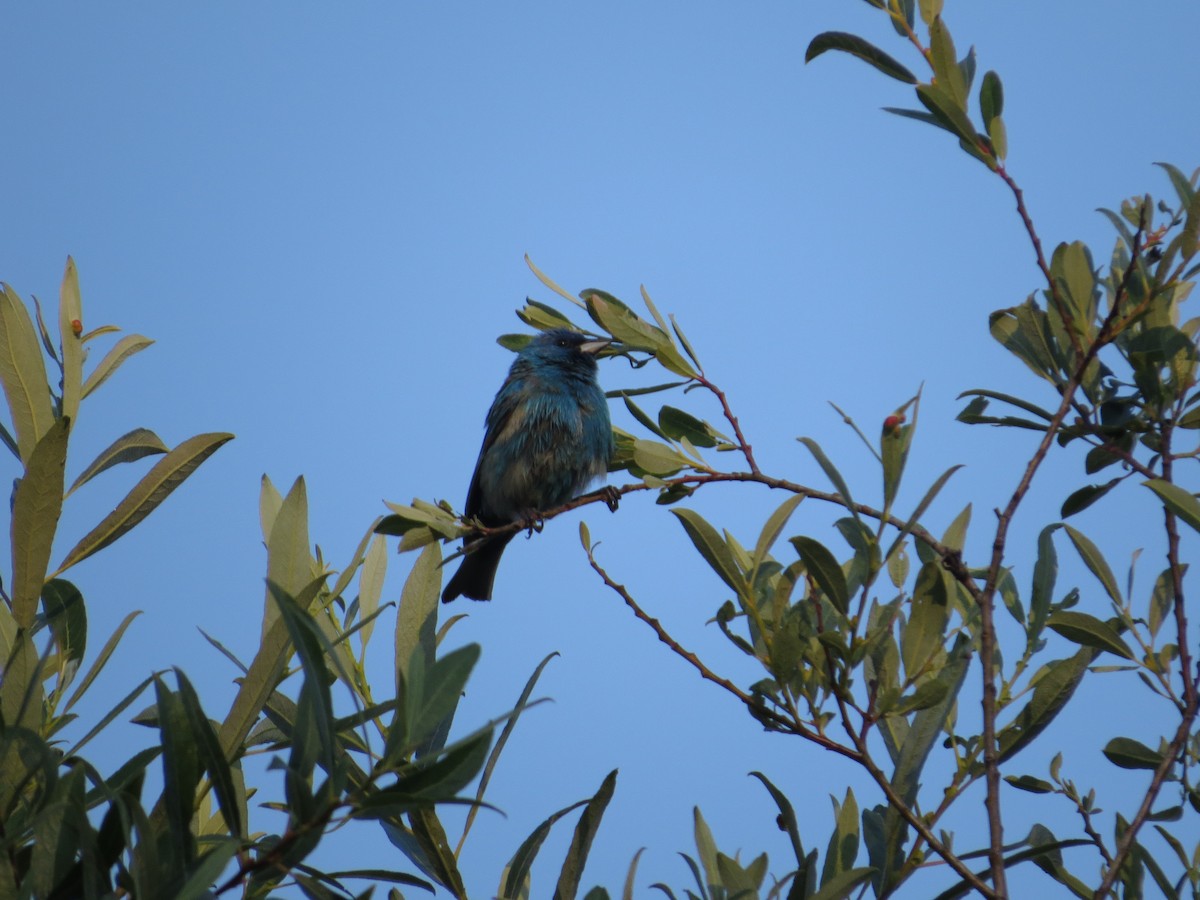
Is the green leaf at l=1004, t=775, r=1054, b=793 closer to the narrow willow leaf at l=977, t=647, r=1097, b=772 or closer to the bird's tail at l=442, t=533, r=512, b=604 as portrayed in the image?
the narrow willow leaf at l=977, t=647, r=1097, b=772

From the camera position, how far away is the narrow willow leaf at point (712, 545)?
95.9 inches

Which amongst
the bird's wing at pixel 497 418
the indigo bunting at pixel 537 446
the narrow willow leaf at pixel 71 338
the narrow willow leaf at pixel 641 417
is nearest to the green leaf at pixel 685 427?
the narrow willow leaf at pixel 641 417

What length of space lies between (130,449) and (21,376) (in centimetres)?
28

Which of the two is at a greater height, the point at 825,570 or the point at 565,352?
the point at 565,352

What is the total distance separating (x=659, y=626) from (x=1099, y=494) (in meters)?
1.15

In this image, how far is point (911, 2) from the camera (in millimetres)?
2514

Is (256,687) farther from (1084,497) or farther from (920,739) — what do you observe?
(1084,497)

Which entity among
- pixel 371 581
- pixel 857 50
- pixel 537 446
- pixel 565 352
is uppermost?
pixel 565 352

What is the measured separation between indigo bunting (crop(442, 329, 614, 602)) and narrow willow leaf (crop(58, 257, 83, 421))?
4278mm

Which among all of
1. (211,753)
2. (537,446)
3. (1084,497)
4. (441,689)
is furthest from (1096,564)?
(537,446)

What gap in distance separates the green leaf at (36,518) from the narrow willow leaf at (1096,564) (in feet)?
7.11

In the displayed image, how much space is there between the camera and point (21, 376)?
2197 mm

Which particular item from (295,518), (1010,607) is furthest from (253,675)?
(1010,607)

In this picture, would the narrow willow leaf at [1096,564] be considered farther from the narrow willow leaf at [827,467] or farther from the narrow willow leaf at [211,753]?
the narrow willow leaf at [211,753]
